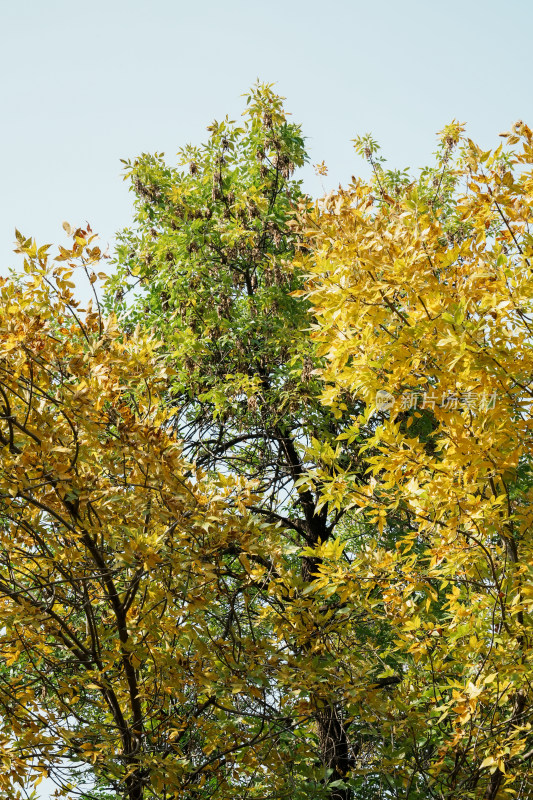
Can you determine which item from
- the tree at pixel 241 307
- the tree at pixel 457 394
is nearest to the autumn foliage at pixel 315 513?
the tree at pixel 457 394

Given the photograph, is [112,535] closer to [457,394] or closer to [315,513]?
[315,513]

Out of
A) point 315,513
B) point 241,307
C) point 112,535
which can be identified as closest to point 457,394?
point 315,513

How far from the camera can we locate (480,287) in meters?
3.64

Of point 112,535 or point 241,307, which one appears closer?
point 112,535

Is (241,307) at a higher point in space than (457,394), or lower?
higher

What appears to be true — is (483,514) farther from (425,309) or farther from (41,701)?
(41,701)

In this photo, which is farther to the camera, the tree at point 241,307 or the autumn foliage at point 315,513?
the tree at point 241,307

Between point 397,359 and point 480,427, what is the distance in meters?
0.52

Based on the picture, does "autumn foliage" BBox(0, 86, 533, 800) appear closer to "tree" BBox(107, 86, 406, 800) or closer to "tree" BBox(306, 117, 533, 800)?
"tree" BBox(306, 117, 533, 800)

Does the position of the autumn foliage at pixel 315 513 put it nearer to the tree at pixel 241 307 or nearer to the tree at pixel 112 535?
the tree at pixel 112 535

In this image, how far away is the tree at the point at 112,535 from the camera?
11.5 feet

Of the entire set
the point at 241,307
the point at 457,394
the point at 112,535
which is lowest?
the point at 112,535

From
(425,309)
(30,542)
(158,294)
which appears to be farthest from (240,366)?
(425,309)

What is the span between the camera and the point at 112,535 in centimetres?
376
